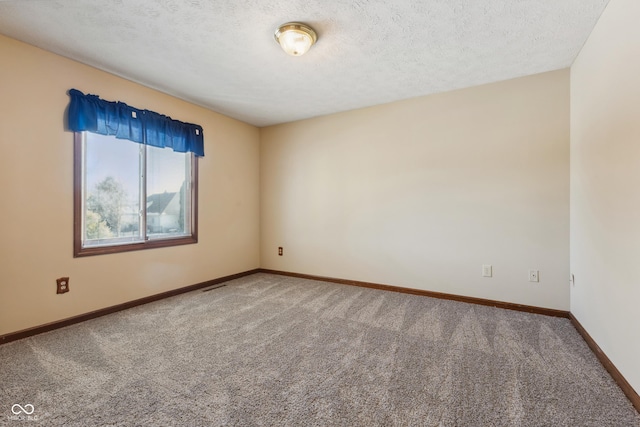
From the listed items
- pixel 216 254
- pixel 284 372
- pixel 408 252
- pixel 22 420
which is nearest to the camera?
pixel 22 420

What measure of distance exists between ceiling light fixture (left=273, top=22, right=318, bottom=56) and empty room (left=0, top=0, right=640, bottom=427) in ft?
0.05

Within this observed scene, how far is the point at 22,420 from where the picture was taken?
1.31 metres

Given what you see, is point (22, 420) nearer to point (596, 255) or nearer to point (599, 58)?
point (596, 255)

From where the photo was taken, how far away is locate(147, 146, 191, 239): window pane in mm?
3090

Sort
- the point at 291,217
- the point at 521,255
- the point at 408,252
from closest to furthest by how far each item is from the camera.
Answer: the point at 521,255 → the point at 408,252 → the point at 291,217

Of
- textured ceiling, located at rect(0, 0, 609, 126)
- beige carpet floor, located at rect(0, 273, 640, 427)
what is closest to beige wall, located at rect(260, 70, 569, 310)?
textured ceiling, located at rect(0, 0, 609, 126)

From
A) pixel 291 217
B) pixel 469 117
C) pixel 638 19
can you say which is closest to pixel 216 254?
pixel 291 217

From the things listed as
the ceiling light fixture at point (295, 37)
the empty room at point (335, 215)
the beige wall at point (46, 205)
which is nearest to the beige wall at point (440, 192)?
the empty room at point (335, 215)

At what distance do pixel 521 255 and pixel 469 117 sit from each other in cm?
155

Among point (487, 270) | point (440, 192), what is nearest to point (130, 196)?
point (440, 192)

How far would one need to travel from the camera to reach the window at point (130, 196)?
2527 mm

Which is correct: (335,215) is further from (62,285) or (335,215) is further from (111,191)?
(62,285)
